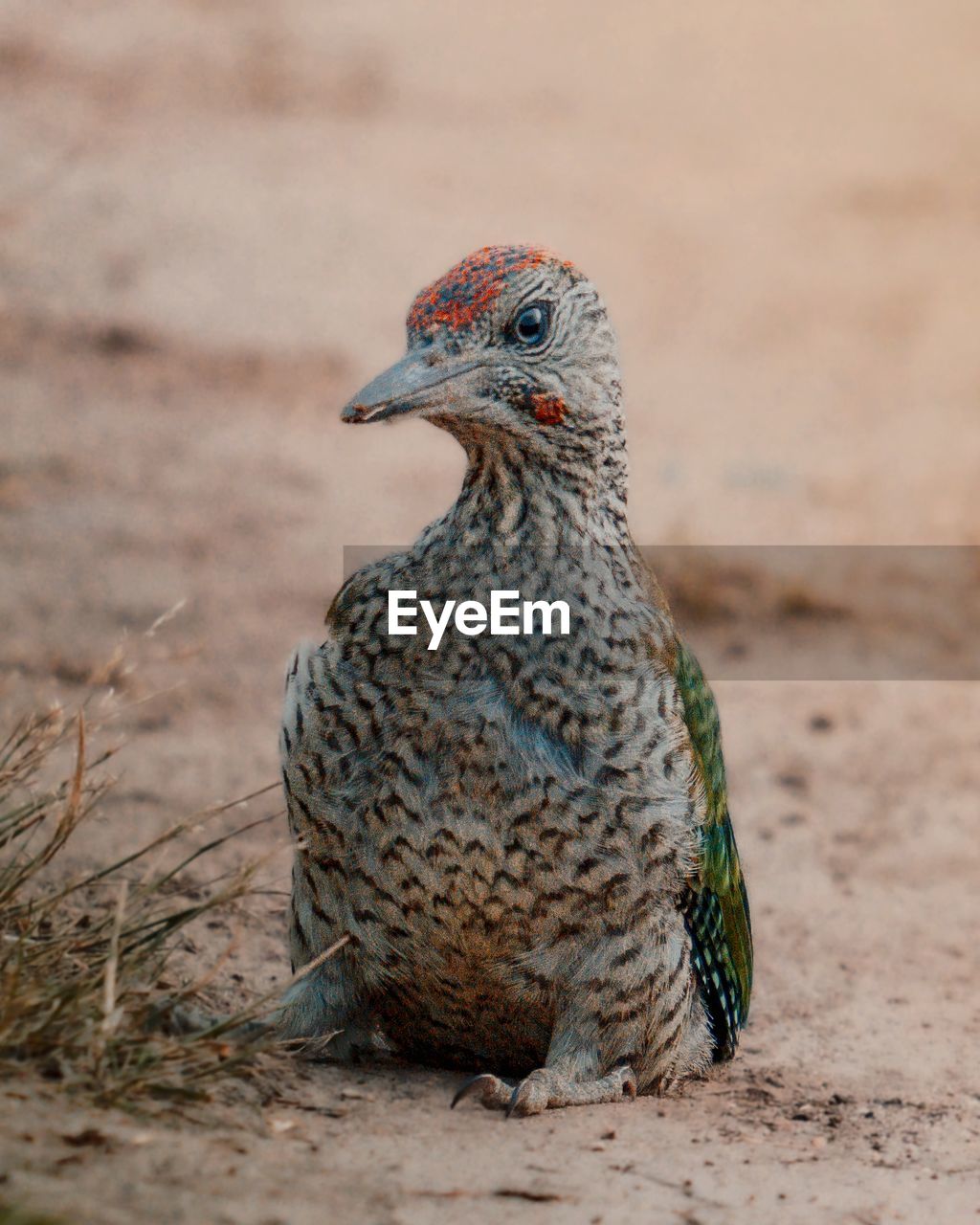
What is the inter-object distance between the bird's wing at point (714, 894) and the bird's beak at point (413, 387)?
0.90m

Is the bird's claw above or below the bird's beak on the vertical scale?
below

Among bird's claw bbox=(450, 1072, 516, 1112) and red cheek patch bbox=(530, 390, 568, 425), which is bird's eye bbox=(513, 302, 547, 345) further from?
bird's claw bbox=(450, 1072, 516, 1112)

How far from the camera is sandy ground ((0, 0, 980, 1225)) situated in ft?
12.9

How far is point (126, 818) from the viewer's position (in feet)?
19.8

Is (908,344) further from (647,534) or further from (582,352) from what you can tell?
(582,352)

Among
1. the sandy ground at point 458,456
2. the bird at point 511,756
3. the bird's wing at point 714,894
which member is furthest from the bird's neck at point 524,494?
the sandy ground at point 458,456

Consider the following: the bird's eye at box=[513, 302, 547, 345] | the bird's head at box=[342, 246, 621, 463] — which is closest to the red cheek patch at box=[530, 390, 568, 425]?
the bird's head at box=[342, 246, 621, 463]

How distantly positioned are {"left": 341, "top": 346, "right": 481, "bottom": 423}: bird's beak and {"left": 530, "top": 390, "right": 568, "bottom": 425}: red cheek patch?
159 millimetres

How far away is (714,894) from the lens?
4.44m

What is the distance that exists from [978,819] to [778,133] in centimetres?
955

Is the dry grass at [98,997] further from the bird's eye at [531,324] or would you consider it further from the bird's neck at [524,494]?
the bird's eye at [531,324]

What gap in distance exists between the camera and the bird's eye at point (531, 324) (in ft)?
13.7

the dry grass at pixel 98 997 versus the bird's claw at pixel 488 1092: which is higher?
the dry grass at pixel 98 997

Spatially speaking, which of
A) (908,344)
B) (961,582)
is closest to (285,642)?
(961,582)
